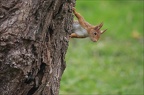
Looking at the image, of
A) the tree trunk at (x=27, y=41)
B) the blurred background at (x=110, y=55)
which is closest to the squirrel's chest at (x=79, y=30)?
the tree trunk at (x=27, y=41)

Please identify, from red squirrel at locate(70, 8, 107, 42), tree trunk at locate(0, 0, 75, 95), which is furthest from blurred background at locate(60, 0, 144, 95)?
tree trunk at locate(0, 0, 75, 95)

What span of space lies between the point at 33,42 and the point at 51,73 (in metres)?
0.35

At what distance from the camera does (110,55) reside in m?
7.03

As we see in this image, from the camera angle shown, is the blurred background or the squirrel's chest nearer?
the squirrel's chest

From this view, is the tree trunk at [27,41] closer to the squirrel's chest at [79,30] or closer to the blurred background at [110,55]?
the squirrel's chest at [79,30]

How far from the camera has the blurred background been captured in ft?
19.4

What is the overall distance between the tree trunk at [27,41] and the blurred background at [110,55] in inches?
107

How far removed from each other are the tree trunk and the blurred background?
2720mm

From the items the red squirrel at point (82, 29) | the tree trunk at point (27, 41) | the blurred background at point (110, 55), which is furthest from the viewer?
the blurred background at point (110, 55)

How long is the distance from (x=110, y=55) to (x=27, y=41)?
438 centimetres

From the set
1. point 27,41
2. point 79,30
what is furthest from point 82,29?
point 27,41

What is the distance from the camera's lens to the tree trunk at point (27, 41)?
2688 millimetres

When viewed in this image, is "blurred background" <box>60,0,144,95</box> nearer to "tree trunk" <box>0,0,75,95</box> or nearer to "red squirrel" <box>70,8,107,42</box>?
"red squirrel" <box>70,8,107,42</box>

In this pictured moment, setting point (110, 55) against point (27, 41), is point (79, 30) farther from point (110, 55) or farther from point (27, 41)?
point (110, 55)
